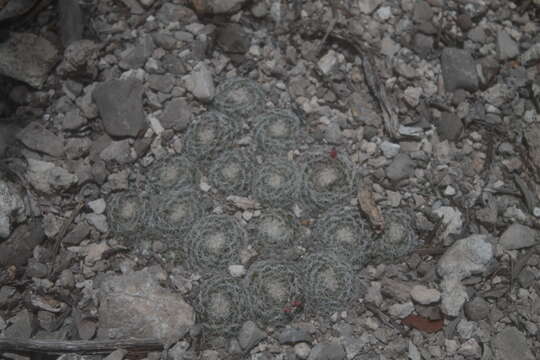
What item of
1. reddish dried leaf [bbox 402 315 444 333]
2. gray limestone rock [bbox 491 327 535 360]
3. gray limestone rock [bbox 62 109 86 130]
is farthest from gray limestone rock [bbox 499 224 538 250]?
gray limestone rock [bbox 62 109 86 130]

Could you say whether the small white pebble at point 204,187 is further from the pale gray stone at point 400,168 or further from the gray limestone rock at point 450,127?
the gray limestone rock at point 450,127

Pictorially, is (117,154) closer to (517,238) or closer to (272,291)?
(272,291)

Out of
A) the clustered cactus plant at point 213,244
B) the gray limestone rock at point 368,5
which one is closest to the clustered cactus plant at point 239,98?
the clustered cactus plant at point 213,244


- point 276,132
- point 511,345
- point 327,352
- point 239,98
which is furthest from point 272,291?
point 511,345

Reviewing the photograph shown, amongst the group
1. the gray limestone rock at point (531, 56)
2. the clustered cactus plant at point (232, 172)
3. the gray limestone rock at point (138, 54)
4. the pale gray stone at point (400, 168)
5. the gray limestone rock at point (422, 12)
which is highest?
the gray limestone rock at point (422, 12)

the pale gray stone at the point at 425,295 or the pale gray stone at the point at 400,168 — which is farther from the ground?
the pale gray stone at the point at 400,168

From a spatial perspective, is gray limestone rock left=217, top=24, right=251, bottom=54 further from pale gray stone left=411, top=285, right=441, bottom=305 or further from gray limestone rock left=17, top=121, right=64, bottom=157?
pale gray stone left=411, top=285, right=441, bottom=305
